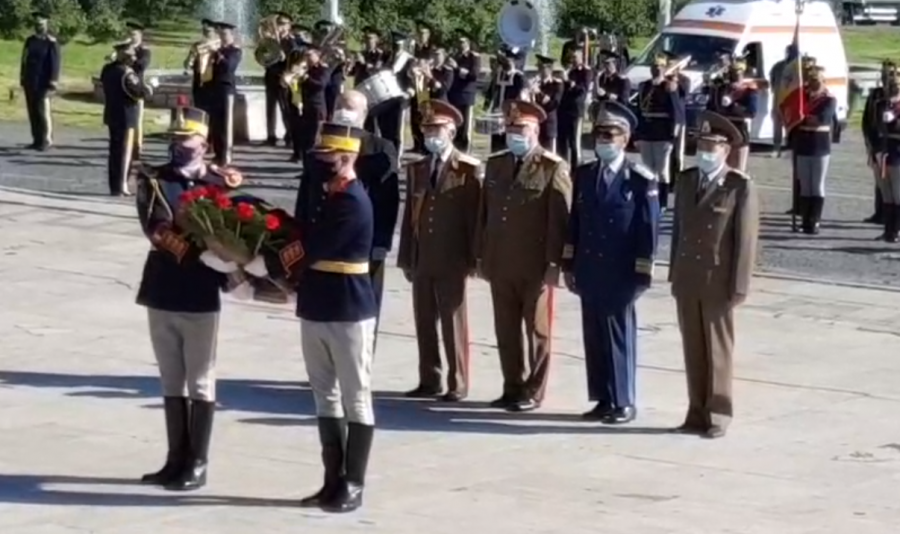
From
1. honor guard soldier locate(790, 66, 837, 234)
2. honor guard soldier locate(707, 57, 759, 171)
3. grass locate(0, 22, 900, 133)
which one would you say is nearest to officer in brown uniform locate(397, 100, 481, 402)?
honor guard soldier locate(790, 66, 837, 234)

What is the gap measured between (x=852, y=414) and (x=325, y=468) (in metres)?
3.56

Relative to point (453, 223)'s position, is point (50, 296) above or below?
below

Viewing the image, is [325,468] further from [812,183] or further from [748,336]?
[812,183]

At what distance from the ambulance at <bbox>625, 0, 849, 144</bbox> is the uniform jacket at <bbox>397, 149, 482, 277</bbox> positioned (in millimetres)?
17490

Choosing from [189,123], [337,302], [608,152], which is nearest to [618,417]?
[608,152]

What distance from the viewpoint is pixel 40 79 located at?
25.4m

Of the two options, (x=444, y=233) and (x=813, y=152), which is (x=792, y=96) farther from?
(x=444, y=233)

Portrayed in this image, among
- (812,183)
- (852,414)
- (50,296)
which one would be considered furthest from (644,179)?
(812,183)

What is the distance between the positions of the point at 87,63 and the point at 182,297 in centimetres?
2697

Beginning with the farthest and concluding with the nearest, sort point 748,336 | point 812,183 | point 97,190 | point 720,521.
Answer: point 97,190 < point 812,183 < point 748,336 < point 720,521

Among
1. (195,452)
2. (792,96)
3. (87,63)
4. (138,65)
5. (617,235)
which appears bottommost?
(87,63)

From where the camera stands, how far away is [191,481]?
9695 mm

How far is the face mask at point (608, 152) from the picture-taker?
1125cm

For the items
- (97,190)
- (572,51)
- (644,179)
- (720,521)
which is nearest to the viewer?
(720,521)
